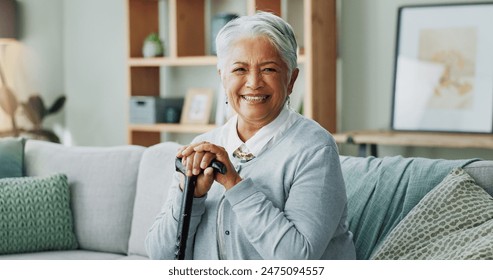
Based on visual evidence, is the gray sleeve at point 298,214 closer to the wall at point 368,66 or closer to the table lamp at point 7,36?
the wall at point 368,66

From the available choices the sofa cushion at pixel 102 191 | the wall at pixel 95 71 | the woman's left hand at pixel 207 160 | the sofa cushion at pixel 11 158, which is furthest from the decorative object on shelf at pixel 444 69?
the woman's left hand at pixel 207 160

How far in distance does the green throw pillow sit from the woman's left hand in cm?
122

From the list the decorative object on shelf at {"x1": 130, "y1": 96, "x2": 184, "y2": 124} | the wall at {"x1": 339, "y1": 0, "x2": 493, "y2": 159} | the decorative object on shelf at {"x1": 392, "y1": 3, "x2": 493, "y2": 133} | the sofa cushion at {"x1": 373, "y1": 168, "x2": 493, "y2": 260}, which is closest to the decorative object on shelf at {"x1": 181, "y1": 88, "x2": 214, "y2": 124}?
the decorative object on shelf at {"x1": 130, "y1": 96, "x2": 184, "y2": 124}

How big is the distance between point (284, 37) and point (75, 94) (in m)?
3.54

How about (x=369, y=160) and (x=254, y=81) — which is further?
(x=369, y=160)

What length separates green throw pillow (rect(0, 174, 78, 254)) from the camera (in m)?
2.46

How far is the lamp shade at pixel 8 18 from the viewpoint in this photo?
173 inches

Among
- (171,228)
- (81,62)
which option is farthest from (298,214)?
(81,62)

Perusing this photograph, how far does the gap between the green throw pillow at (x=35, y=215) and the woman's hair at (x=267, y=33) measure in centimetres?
123

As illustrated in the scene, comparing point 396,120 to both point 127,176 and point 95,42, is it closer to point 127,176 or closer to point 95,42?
point 127,176

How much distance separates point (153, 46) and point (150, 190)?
1845 millimetres

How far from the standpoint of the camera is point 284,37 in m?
1.45
